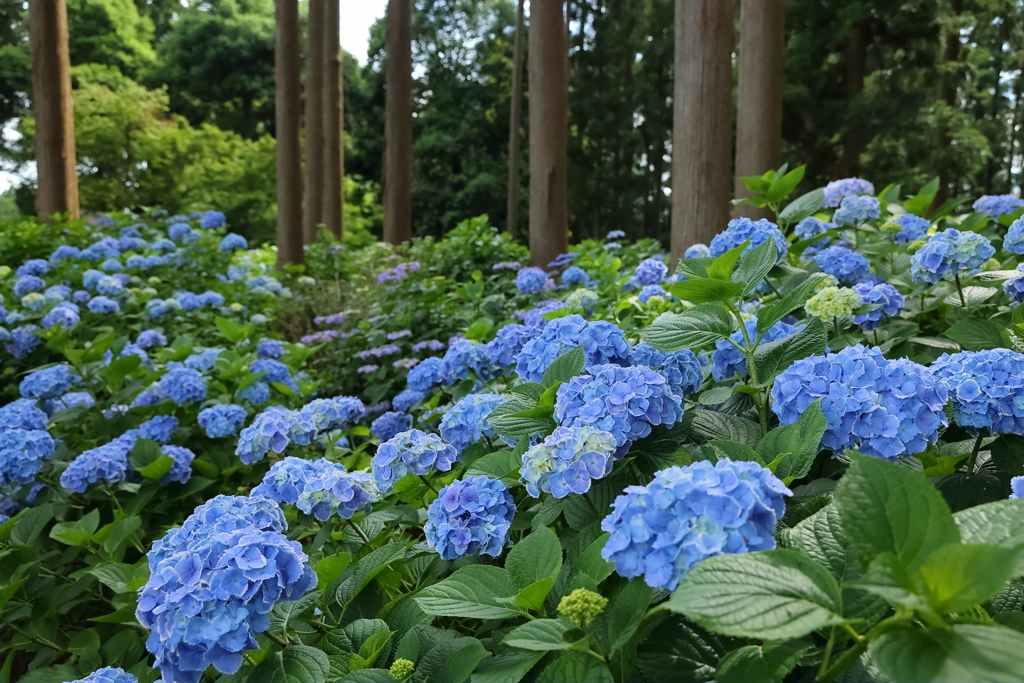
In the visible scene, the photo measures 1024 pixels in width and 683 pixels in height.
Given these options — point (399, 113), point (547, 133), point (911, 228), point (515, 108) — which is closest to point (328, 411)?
point (911, 228)

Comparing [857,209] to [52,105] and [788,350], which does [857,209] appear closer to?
[788,350]

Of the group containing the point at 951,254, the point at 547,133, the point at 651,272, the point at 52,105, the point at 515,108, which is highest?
the point at 515,108

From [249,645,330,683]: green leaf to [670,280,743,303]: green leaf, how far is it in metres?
0.96

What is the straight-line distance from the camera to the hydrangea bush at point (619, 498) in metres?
0.80

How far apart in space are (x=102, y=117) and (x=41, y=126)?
1331 cm

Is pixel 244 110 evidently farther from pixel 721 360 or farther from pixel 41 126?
pixel 721 360

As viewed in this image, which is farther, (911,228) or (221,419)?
(221,419)

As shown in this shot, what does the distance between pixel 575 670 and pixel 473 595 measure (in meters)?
0.22

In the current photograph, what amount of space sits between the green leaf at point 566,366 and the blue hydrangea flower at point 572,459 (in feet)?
0.95

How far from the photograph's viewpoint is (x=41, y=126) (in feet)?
25.4

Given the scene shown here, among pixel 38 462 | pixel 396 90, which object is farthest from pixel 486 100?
pixel 38 462

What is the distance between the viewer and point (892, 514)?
0.80 m

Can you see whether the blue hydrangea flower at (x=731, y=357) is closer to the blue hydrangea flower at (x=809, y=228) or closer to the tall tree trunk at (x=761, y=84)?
the blue hydrangea flower at (x=809, y=228)

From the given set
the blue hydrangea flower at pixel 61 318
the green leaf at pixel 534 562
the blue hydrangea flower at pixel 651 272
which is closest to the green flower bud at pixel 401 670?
the green leaf at pixel 534 562
